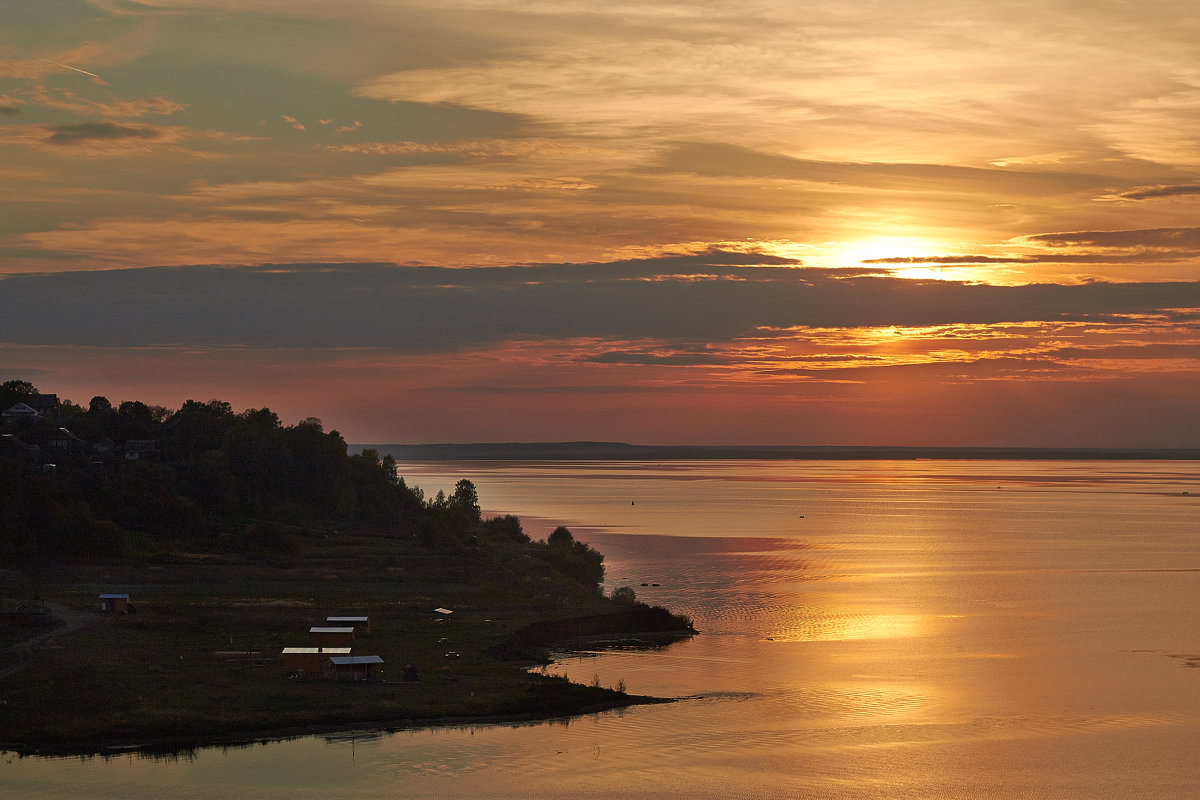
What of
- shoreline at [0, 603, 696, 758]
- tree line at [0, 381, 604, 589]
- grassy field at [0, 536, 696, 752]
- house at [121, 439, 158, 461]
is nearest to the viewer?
shoreline at [0, 603, 696, 758]

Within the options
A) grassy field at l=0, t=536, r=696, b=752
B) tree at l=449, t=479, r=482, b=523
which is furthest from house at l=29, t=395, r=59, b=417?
grassy field at l=0, t=536, r=696, b=752

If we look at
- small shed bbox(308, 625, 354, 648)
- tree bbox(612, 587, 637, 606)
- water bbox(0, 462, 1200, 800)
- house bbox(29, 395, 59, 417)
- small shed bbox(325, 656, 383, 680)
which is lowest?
water bbox(0, 462, 1200, 800)

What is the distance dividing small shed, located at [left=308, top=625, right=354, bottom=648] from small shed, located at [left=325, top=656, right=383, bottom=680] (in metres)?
5.24

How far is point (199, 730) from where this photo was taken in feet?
200

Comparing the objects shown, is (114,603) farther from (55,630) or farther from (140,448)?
(140,448)

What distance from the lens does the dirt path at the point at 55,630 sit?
71.0 metres

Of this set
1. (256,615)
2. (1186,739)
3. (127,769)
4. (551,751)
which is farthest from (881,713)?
(256,615)

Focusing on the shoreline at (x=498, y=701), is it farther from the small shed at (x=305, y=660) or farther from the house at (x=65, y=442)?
the house at (x=65, y=442)

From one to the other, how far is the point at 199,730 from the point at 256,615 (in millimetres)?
31689

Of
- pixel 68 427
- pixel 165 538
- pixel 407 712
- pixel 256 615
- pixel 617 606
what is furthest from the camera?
pixel 68 427

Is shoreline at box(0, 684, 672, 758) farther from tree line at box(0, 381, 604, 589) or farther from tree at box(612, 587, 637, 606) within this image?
tree line at box(0, 381, 604, 589)

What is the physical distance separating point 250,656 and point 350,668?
7951mm

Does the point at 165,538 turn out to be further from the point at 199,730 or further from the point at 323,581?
the point at 199,730

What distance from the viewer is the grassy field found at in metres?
62.6
